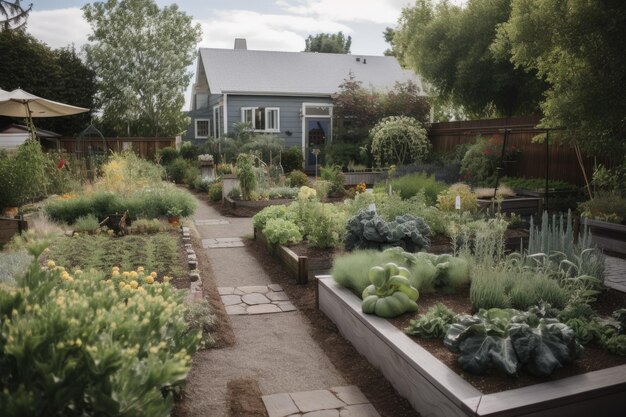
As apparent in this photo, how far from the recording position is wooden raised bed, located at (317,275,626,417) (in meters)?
2.89

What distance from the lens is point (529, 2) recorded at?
873cm

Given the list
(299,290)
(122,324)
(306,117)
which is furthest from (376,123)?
(122,324)

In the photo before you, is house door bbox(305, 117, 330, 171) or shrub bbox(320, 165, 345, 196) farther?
house door bbox(305, 117, 330, 171)

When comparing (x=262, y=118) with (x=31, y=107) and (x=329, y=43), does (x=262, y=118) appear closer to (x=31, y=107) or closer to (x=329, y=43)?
(x=31, y=107)

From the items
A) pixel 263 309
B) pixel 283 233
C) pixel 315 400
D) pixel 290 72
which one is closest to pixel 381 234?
pixel 263 309

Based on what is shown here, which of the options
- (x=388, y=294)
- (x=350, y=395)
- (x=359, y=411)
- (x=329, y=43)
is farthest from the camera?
(x=329, y=43)

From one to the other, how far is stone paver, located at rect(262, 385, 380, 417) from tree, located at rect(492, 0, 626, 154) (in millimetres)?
5793

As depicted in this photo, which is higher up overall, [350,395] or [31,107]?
[31,107]

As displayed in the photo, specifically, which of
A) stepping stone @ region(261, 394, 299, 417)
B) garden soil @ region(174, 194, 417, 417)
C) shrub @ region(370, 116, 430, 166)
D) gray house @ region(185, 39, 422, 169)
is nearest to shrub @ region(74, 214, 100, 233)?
garden soil @ region(174, 194, 417, 417)

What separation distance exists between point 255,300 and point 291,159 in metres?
13.9

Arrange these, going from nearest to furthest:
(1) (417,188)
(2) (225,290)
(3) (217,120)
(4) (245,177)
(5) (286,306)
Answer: (5) (286,306) < (2) (225,290) < (1) (417,188) < (4) (245,177) < (3) (217,120)

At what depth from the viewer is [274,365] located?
436 cm

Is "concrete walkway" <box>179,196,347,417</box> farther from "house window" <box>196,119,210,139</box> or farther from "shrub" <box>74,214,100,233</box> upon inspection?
"house window" <box>196,119,210,139</box>

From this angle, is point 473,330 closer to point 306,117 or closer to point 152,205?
point 152,205
